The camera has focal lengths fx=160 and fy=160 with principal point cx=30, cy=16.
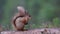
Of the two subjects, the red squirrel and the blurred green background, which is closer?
the red squirrel

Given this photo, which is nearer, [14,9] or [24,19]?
[24,19]

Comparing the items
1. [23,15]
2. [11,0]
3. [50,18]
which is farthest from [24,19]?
[11,0]

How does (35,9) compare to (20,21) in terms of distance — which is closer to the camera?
(20,21)

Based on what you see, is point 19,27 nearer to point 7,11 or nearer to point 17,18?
point 17,18

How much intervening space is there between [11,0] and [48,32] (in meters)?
1.08

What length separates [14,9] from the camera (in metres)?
1.93

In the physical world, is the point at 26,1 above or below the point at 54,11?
above

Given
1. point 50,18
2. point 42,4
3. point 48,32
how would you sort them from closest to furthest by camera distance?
Answer: 1. point 48,32
2. point 50,18
3. point 42,4

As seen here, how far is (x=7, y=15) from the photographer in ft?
6.40

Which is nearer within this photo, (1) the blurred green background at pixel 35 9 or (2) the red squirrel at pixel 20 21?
(2) the red squirrel at pixel 20 21

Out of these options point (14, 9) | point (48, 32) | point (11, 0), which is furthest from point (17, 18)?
point (11, 0)

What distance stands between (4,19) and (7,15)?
2.5 inches

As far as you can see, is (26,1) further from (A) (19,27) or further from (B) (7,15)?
(A) (19,27)

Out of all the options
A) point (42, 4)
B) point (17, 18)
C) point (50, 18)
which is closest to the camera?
point (17, 18)
